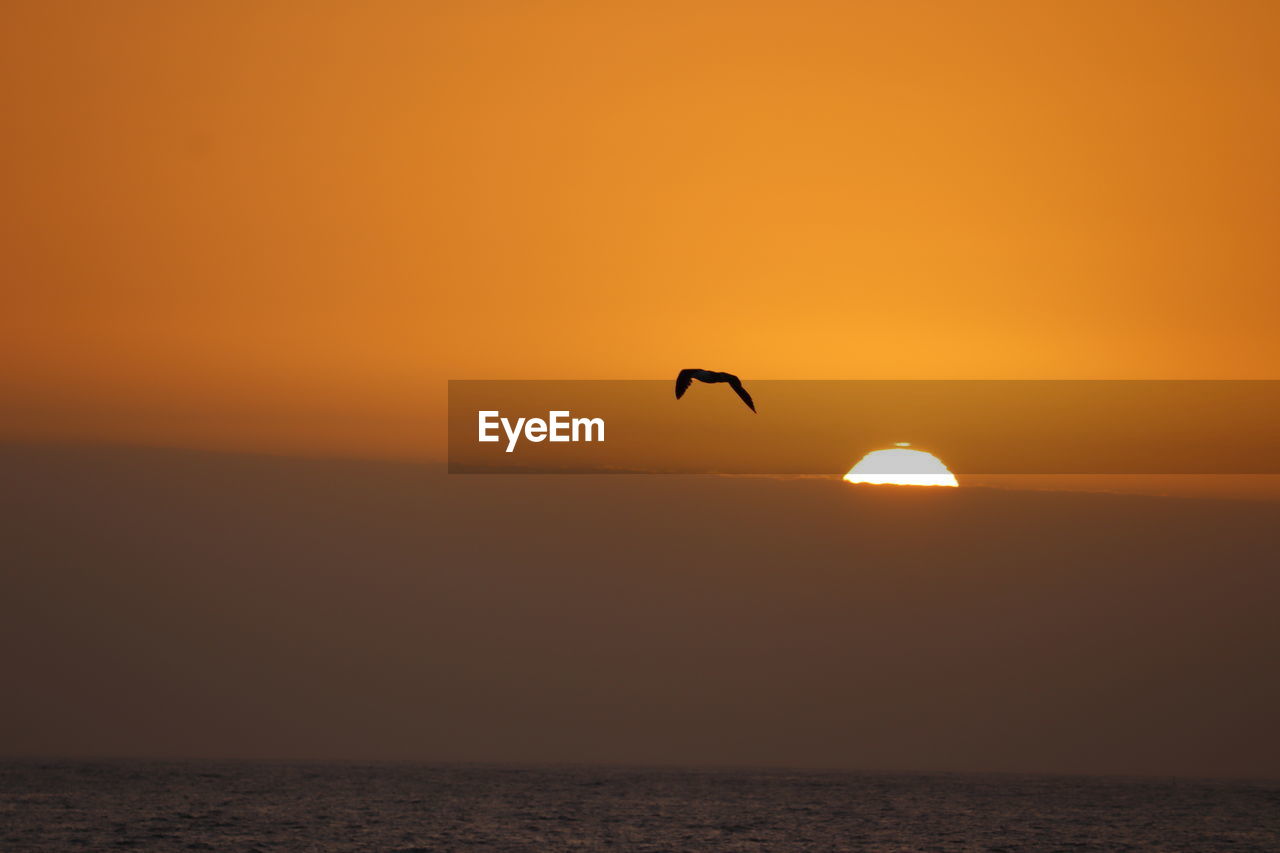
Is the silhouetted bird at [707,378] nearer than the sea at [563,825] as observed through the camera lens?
Yes

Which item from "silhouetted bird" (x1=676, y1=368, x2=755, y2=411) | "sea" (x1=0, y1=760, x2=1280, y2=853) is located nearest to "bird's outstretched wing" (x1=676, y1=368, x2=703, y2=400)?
"silhouetted bird" (x1=676, y1=368, x2=755, y2=411)

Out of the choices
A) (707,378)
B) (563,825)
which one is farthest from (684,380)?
(563,825)

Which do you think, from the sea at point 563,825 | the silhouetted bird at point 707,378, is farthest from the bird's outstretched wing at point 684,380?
the sea at point 563,825

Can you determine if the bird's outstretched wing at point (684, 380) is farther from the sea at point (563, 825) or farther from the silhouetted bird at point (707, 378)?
the sea at point (563, 825)

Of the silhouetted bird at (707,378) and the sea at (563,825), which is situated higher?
the silhouetted bird at (707,378)

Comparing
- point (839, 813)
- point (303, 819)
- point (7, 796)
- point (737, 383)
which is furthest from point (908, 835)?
point (737, 383)

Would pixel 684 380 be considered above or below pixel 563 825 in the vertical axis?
above

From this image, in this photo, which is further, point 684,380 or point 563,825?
point 563,825

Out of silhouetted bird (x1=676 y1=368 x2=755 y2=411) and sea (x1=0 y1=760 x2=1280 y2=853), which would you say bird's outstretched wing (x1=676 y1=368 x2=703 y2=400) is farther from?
sea (x1=0 y1=760 x2=1280 y2=853)

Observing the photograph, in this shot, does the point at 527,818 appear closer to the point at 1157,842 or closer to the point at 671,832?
the point at 671,832

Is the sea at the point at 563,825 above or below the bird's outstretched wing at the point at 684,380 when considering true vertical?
below

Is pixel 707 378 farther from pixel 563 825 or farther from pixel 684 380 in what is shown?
pixel 563 825
